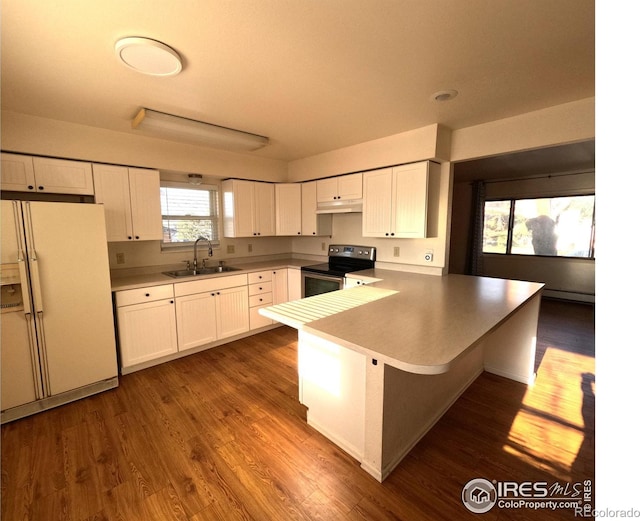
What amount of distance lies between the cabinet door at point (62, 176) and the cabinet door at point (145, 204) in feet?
1.18

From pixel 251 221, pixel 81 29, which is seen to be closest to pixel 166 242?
pixel 251 221

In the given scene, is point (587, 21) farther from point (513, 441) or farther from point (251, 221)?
point (251, 221)

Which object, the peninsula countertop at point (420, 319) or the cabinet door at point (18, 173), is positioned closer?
the peninsula countertop at point (420, 319)

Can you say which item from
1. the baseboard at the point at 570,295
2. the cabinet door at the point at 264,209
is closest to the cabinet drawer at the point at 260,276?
the cabinet door at the point at 264,209

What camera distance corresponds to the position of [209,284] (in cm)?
333

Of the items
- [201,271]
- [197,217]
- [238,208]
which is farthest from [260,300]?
[197,217]

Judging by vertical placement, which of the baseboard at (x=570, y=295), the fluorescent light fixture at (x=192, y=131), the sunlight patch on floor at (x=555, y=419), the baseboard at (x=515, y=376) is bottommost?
the sunlight patch on floor at (x=555, y=419)

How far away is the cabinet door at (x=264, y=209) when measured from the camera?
4008 millimetres

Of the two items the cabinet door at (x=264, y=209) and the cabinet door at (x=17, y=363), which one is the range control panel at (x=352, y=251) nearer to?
the cabinet door at (x=264, y=209)

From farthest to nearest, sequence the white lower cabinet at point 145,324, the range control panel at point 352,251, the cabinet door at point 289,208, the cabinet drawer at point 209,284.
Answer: the cabinet door at point 289,208
the range control panel at point 352,251
the cabinet drawer at point 209,284
the white lower cabinet at point 145,324

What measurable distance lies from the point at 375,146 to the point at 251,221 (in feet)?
6.12

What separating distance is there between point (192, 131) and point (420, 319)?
2.56 m

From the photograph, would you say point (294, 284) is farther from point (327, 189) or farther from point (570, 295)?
point (570, 295)

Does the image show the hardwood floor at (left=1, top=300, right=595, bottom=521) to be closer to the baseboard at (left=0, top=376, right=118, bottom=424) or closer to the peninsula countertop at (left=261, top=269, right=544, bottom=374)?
the baseboard at (left=0, top=376, right=118, bottom=424)
